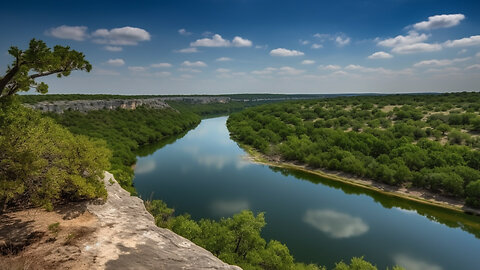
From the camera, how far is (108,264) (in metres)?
7.61

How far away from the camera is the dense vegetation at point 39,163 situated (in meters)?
9.73

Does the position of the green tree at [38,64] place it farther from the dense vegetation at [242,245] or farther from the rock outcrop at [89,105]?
the rock outcrop at [89,105]

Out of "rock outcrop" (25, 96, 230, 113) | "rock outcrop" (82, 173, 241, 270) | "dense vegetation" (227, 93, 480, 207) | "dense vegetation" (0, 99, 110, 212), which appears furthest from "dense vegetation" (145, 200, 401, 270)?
"rock outcrop" (25, 96, 230, 113)

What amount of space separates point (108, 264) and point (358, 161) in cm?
4346

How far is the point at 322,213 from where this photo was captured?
31.0 meters

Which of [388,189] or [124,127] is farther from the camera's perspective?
[124,127]

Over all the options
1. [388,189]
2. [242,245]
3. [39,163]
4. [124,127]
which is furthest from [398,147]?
[124,127]

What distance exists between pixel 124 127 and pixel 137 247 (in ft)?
226

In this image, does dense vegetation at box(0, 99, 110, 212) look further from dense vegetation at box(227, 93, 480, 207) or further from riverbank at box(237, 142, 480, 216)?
dense vegetation at box(227, 93, 480, 207)

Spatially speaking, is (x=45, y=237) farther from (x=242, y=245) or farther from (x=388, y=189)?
(x=388, y=189)

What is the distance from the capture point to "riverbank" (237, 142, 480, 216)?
33.1 m

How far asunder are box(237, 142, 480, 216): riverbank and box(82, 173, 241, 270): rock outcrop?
35.6 meters

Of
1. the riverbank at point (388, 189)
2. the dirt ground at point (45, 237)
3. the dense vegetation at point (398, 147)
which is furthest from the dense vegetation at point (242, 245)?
the dense vegetation at point (398, 147)

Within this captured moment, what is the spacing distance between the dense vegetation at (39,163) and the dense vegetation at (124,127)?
1013 inches
